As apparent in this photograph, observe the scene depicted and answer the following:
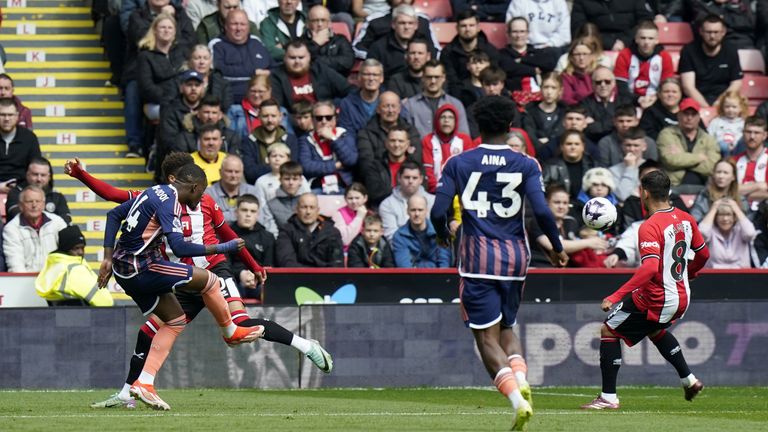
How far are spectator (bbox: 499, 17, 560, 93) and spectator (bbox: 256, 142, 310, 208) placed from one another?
3.71 meters

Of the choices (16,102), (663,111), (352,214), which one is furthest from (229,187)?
(663,111)

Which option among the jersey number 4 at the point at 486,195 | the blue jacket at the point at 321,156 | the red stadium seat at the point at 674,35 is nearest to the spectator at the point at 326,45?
the blue jacket at the point at 321,156

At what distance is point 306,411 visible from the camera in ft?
35.8

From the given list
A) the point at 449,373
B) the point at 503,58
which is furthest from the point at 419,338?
the point at 503,58

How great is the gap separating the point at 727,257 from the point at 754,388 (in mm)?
2149

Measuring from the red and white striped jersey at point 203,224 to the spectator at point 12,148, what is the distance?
5075 millimetres

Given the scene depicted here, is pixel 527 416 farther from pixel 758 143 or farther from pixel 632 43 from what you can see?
pixel 632 43

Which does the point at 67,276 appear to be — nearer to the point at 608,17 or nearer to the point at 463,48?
the point at 463,48

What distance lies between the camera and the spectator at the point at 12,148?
16.7 meters

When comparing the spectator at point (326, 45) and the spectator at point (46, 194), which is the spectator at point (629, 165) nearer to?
the spectator at point (326, 45)

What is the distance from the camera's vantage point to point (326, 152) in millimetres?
17328

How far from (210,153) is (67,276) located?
2577 mm

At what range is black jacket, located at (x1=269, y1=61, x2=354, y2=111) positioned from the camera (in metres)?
18.2

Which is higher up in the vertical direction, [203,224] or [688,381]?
[203,224]
